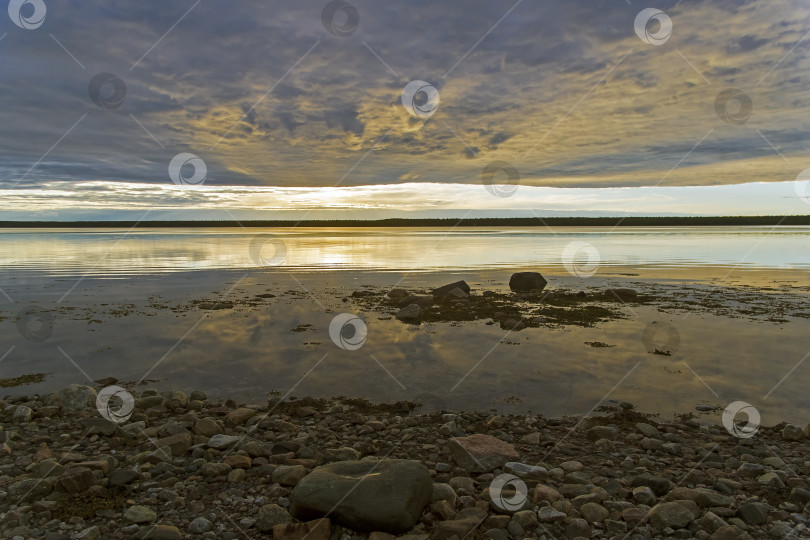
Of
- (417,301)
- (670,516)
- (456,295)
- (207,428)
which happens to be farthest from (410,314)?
(670,516)

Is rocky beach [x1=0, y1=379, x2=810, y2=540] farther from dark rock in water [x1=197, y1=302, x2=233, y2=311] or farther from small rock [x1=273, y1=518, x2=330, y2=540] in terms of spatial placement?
dark rock in water [x1=197, y1=302, x2=233, y2=311]

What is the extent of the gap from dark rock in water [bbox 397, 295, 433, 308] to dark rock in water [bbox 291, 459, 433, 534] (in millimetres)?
13756

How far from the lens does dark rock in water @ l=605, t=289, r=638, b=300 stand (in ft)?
71.9

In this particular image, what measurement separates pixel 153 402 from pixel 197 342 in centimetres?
511

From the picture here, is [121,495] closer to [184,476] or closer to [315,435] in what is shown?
[184,476]

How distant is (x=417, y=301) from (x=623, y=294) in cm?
966

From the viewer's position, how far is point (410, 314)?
59.7ft

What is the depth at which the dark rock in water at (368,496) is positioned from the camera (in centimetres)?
544

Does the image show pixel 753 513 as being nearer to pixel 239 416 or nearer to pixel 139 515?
pixel 139 515

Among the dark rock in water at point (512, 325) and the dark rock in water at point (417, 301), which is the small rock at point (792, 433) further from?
the dark rock in water at point (417, 301)

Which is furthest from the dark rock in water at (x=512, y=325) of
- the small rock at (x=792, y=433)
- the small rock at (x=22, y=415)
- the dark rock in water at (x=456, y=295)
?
the small rock at (x=22, y=415)

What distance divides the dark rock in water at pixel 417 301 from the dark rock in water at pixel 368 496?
13756 mm

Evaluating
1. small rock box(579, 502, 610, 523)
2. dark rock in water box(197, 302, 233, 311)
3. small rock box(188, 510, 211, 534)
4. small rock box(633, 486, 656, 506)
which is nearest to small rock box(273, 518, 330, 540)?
small rock box(188, 510, 211, 534)

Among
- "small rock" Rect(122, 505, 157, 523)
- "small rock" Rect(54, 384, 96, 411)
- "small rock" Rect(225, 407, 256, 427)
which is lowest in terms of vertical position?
"small rock" Rect(122, 505, 157, 523)
